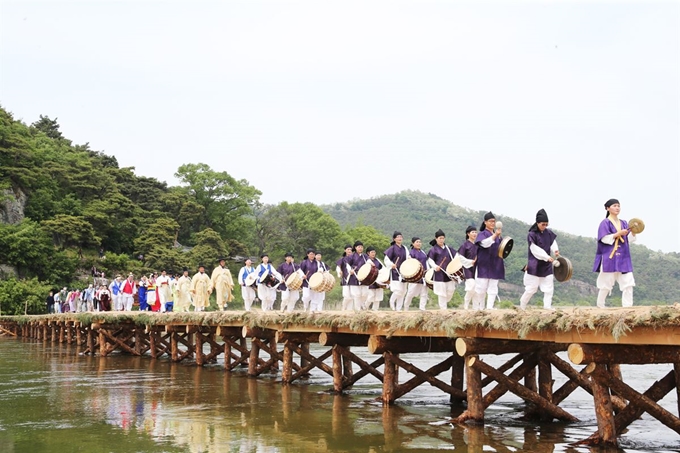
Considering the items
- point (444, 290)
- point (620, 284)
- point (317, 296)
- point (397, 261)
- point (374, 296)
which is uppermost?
point (397, 261)

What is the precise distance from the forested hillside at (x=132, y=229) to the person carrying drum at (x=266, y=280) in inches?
1472

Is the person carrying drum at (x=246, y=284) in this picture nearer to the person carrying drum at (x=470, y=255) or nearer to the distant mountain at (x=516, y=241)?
the person carrying drum at (x=470, y=255)

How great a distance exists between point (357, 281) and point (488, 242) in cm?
528

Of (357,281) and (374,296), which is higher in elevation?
(357,281)

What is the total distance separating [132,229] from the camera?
7131 centimetres

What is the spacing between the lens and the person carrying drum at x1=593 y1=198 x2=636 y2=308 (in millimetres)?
11516

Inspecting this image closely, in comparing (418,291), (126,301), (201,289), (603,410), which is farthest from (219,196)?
(603,410)

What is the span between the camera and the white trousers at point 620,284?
37.4ft

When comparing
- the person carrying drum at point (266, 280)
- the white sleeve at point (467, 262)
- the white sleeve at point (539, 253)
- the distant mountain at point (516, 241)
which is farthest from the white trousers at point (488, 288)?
the person carrying drum at point (266, 280)

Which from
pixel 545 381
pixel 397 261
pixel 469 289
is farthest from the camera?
pixel 397 261

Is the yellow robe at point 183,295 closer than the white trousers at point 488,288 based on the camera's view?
No

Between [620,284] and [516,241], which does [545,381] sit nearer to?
[620,284]

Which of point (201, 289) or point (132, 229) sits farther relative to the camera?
point (132, 229)

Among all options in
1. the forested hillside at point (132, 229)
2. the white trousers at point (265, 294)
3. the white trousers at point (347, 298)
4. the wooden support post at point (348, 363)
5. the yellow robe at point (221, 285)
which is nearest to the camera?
the wooden support post at point (348, 363)
